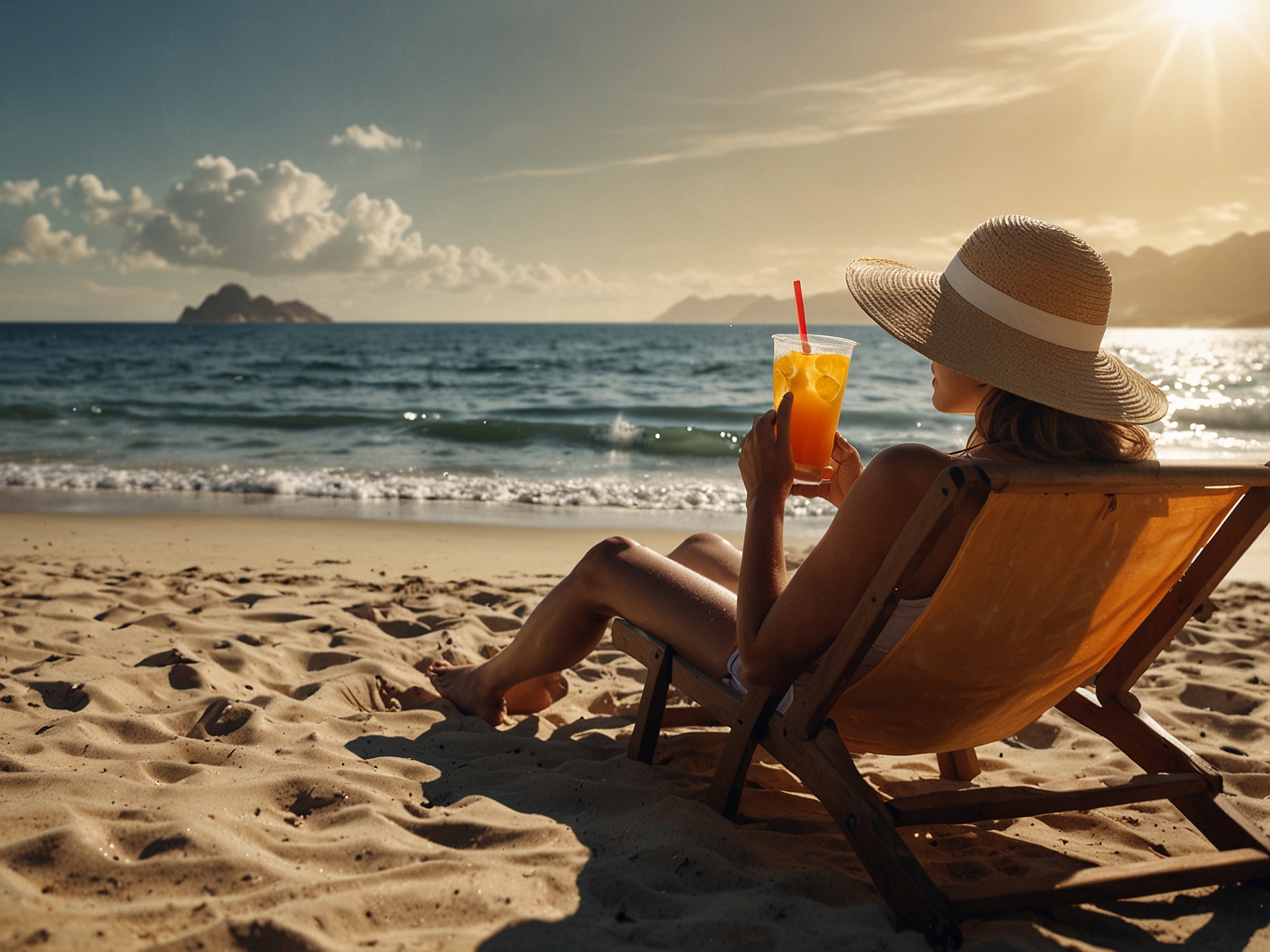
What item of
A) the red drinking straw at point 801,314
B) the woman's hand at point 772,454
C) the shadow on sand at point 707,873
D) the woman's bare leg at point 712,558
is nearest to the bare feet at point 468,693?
the shadow on sand at point 707,873

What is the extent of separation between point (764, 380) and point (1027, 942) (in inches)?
869

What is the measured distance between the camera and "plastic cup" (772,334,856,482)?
201cm

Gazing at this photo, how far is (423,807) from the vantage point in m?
2.23

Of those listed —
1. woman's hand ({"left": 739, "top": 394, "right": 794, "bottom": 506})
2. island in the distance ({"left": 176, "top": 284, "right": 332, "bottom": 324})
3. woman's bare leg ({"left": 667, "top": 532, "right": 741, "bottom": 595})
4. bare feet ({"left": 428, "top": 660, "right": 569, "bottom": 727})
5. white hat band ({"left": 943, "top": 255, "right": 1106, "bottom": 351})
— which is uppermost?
island in the distance ({"left": 176, "top": 284, "right": 332, "bottom": 324})

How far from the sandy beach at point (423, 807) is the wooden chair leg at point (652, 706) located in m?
0.08

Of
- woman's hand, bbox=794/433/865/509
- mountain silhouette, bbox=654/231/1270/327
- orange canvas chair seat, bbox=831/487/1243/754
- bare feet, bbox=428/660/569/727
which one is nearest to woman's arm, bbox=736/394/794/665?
orange canvas chair seat, bbox=831/487/1243/754

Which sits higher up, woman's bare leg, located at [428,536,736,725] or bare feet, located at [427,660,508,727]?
woman's bare leg, located at [428,536,736,725]

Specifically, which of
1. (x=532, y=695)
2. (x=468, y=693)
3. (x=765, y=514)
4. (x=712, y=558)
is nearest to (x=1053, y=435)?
(x=765, y=514)

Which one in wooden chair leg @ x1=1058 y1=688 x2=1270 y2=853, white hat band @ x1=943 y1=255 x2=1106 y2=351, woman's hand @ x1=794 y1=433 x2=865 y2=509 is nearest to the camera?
white hat band @ x1=943 y1=255 x2=1106 y2=351

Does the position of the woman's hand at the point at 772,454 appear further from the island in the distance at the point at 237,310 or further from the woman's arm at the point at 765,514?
the island in the distance at the point at 237,310

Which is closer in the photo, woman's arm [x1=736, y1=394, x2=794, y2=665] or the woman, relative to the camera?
the woman

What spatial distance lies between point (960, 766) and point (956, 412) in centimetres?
141

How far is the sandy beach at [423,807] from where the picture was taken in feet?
5.46

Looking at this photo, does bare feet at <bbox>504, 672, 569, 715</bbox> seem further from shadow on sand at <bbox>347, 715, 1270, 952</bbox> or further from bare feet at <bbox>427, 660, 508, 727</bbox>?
shadow on sand at <bbox>347, 715, 1270, 952</bbox>
